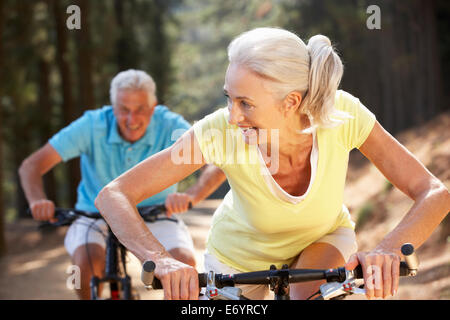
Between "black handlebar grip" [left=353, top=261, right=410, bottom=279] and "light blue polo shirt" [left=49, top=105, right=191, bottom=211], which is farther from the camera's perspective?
"light blue polo shirt" [left=49, top=105, right=191, bottom=211]

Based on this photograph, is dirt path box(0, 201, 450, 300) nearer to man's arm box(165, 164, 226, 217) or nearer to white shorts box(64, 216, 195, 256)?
white shorts box(64, 216, 195, 256)

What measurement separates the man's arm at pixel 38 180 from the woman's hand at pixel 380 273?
2.68 meters

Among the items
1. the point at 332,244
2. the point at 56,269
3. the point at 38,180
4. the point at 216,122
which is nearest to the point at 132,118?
the point at 38,180

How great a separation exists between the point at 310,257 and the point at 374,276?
689 millimetres

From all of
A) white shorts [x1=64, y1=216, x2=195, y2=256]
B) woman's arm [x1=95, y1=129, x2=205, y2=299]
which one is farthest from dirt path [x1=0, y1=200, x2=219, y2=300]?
woman's arm [x1=95, y1=129, x2=205, y2=299]

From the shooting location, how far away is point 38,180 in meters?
4.78

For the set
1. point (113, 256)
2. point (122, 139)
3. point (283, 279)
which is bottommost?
point (113, 256)

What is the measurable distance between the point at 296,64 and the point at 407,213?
2.30 feet

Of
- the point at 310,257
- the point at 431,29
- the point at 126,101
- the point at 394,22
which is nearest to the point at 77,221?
the point at 126,101

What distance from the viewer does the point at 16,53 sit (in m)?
17.2

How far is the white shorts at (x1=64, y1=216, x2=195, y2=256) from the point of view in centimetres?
457

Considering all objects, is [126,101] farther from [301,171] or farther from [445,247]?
[445,247]

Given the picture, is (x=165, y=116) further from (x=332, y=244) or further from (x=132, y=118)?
(x=332, y=244)

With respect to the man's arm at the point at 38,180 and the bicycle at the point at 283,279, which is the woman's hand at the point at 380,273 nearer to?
the bicycle at the point at 283,279
